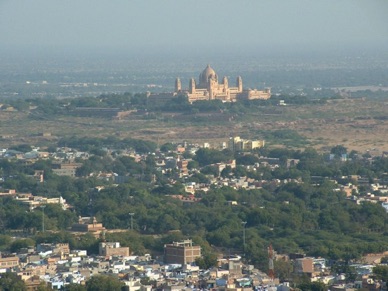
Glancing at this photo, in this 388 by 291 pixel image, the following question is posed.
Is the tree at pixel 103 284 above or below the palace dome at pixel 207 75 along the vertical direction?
above

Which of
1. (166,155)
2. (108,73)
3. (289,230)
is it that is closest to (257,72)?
(108,73)

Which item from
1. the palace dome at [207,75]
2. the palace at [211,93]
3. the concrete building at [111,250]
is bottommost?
the palace at [211,93]

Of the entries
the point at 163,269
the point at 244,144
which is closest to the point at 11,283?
the point at 163,269

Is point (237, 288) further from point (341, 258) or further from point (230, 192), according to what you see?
point (230, 192)

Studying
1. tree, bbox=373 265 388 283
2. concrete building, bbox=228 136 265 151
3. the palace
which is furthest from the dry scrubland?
tree, bbox=373 265 388 283

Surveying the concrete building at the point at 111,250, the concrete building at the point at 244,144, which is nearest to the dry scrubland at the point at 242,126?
the concrete building at the point at 244,144

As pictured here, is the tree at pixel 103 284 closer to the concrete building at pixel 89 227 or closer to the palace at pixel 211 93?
the concrete building at pixel 89 227

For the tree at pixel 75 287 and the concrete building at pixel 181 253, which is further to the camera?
the concrete building at pixel 181 253

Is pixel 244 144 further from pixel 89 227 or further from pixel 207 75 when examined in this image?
pixel 89 227
